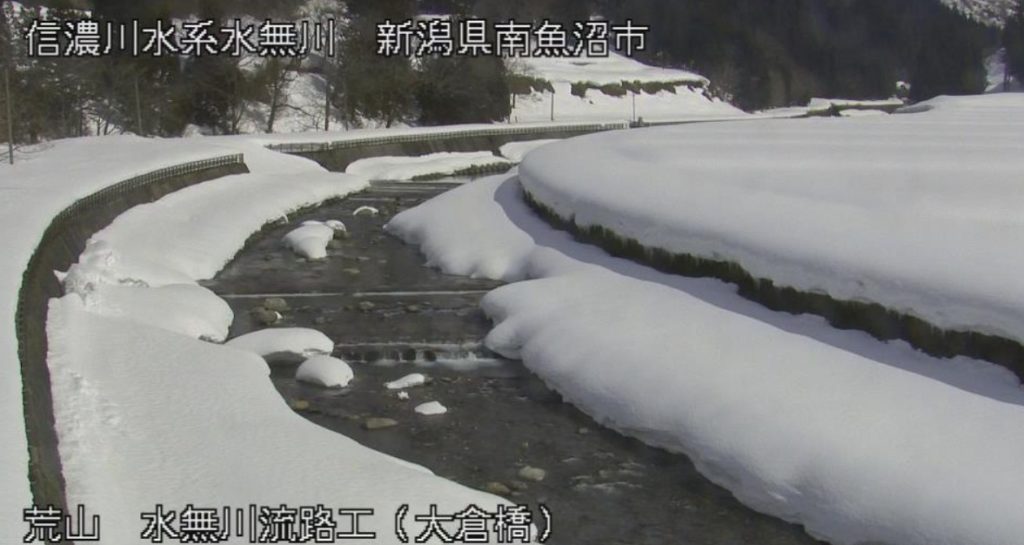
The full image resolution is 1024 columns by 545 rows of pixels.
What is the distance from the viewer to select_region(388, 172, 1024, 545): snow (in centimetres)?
982

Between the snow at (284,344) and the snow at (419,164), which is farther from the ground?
the snow at (419,164)

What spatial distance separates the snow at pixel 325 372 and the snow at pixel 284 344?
57 centimetres

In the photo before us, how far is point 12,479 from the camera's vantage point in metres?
7.96

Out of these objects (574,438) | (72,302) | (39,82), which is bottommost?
(574,438)

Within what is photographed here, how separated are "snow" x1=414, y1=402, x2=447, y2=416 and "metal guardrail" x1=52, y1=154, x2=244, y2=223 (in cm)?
762

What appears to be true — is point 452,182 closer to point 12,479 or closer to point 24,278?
point 24,278

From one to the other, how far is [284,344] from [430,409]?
9.03ft

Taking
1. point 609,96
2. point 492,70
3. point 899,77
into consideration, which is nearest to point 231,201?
point 492,70

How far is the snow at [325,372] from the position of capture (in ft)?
46.0

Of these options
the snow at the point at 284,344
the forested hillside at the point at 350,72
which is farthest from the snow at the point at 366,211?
the snow at the point at 284,344

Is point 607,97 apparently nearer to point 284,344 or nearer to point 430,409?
point 284,344

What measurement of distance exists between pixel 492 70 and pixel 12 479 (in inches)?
2018

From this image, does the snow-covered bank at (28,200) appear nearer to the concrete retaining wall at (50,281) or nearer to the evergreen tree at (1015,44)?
the concrete retaining wall at (50,281)

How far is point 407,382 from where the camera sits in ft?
46.3
